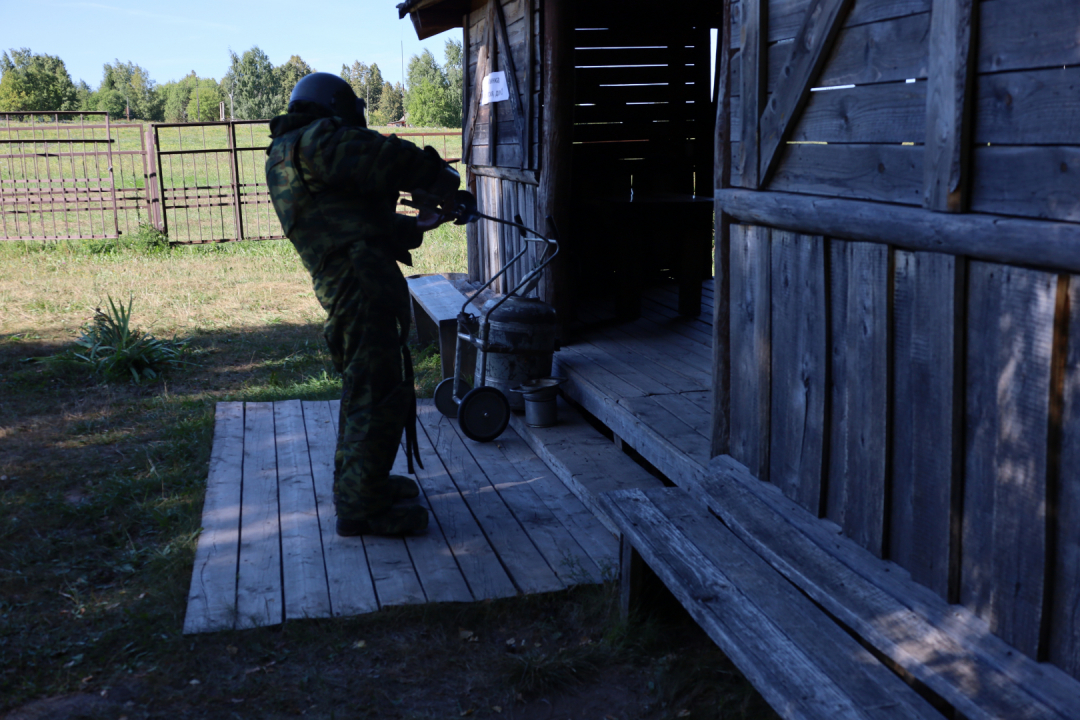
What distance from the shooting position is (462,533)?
4449 millimetres

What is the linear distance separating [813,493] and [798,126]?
128cm

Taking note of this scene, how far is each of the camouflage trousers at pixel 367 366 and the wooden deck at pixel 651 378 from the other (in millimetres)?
1259

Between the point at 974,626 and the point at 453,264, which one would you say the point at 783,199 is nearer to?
the point at 974,626

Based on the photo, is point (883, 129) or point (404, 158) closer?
point (883, 129)

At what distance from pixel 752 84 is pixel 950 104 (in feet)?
3.71

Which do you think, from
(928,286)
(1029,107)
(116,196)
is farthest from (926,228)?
(116,196)

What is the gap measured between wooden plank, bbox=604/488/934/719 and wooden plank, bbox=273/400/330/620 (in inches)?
52.2

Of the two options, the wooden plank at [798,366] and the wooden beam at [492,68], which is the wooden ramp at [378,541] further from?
the wooden beam at [492,68]

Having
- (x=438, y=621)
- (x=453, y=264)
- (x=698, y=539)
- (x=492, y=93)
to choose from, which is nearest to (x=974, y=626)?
(x=698, y=539)

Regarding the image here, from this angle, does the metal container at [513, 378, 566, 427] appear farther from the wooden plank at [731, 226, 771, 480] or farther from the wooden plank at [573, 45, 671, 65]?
the wooden plank at [573, 45, 671, 65]

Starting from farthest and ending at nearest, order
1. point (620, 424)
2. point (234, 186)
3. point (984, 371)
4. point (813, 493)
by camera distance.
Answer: point (234, 186), point (620, 424), point (813, 493), point (984, 371)

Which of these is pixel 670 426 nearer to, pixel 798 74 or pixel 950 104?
pixel 798 74

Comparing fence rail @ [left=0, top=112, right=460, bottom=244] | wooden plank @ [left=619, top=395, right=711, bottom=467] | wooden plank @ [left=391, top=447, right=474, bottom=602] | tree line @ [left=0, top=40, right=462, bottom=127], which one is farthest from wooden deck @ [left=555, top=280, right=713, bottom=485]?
tree line @ [left=0, top=40, right=462, bottom=127]

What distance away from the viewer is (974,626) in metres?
2.42
